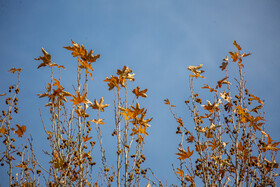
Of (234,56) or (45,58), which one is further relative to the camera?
(234,56)

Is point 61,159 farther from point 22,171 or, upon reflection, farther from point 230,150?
point 230,150

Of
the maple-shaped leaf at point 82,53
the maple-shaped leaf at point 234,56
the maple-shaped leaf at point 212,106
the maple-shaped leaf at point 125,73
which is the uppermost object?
the maple-shaped leaf at point 234,56

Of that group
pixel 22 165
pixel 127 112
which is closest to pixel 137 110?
pixel 127 112

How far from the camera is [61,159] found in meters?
2.80

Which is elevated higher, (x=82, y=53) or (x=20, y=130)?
(x=82, y=53)

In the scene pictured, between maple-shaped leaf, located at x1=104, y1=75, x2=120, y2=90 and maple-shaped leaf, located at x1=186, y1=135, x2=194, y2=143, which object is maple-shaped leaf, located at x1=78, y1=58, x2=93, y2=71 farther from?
maple-shaped leaf, located at x1=186, y1=135, x2=194, y2=143

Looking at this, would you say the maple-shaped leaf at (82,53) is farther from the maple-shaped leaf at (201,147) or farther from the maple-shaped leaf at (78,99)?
the maple-shaped leaf at (201,147)

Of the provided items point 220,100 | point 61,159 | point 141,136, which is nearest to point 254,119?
point 220,100

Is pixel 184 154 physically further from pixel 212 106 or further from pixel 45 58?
pixel 45 58

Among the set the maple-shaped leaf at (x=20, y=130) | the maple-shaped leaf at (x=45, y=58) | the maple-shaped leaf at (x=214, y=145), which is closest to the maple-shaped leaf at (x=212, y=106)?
the maple-shaped leaf at (x=214, y=145)

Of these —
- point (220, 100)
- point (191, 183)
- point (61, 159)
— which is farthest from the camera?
point (220, 100)

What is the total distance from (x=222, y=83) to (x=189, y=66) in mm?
645

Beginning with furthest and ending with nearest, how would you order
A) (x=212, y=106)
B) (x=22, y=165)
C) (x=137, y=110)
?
(x=22, y=165), (x=212, y=106), (x=137, y=110)

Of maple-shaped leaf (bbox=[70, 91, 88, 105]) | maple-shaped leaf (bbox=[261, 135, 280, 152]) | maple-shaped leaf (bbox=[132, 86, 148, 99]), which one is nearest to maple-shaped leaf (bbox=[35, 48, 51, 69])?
maple-shaped leaf (bbox=[70, 91, 88, 105])
